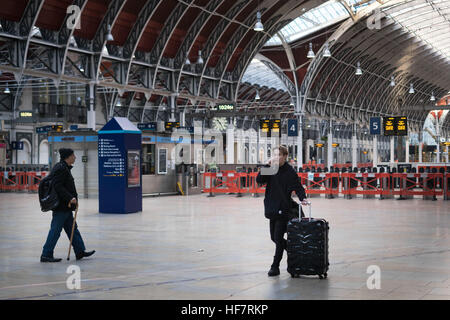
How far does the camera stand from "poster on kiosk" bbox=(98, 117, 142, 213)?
17.1 metres

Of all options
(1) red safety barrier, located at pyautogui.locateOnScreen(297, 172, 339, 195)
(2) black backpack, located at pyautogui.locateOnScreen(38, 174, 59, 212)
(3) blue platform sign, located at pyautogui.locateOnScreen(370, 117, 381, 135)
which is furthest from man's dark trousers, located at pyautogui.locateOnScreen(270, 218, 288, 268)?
(3) blue platform sign, located at pyautogui.locateOnScreen(370, 117, 381, 135)

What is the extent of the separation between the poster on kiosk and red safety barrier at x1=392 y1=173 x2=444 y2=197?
12011mm

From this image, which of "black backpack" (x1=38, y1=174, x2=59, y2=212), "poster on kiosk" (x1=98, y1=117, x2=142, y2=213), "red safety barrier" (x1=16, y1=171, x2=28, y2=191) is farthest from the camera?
"red safety barrier" (x1=16, y1=171, x2=28, y2=191)

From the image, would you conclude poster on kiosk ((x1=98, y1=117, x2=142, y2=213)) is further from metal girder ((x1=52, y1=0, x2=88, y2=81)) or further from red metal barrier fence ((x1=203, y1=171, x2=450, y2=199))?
metal girder ((x1=52, y1=0, x2=88, y2=81))

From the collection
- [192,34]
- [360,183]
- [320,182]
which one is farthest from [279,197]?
[192,34]

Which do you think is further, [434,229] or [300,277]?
[434,229]

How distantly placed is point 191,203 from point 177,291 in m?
15.5

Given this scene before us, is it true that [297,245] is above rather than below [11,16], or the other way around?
below

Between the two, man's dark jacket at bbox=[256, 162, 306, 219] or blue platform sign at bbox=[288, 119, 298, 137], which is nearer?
man's dark jacket at bbox=[256, 162, 306, 219]

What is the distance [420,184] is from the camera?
2459 cm

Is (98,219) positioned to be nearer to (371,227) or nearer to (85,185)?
(371,227)

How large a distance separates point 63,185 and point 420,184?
61.8 ft

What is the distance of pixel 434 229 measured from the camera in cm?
1338
